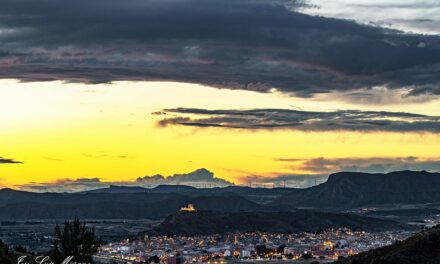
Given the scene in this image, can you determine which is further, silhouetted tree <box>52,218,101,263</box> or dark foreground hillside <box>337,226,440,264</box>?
dark foreground hillside <box>337,226,440,264</box>

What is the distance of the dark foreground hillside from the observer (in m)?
93.4

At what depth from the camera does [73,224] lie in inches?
2372

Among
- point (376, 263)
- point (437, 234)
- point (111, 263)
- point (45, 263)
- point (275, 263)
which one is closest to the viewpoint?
point (45, 263)

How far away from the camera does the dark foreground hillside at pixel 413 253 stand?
→ 93375mm

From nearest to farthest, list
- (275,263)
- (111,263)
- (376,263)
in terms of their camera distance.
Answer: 1. (376,263)
2. (111,263)
3. (275,263)

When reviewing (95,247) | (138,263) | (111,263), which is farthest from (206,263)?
(95,247)

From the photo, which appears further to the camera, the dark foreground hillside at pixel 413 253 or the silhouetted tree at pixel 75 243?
the dark foreground hillside at pixel 413 253

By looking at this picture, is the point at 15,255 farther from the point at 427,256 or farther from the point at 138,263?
the point at 138,263

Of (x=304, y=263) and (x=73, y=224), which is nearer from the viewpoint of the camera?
(x=73, y=224)

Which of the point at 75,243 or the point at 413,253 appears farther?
the point at 413,253

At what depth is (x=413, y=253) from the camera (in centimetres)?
9594

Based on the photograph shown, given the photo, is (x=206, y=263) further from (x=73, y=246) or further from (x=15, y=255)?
(x=73, y=246)

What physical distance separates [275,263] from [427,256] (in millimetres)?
101510

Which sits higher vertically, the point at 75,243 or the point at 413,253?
the point at 75,243
